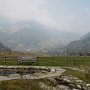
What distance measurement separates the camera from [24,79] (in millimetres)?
22734

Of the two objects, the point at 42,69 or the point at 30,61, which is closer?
the point at 42,69

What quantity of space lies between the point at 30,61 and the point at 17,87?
58.0 feet

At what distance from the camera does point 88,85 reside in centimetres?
2298

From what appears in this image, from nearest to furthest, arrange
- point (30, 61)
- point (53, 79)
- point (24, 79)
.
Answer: point (24, 79) < point (53, 79) < point (30, 61)

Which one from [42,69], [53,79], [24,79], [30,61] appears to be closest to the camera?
[24,79]

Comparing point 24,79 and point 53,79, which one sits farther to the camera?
point 53,79

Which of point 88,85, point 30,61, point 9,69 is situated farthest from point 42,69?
point 88,85

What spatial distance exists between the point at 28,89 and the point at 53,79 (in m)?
3.93

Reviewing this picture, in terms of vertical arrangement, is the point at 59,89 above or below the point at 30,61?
below

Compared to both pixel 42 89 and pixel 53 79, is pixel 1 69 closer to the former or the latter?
pixel 53 79

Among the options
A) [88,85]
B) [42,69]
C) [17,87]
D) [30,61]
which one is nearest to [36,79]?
[17,87]

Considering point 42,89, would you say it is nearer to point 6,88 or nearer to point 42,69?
point 6,88

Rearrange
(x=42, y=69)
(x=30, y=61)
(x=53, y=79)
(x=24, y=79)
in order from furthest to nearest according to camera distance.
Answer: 1. (x=30, y=61)
2. (x=42, y=69)
3. (x=53, y=79)
4. (x=24, y=79)

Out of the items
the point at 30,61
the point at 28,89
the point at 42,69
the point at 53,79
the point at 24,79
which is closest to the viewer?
the point at 28,89
